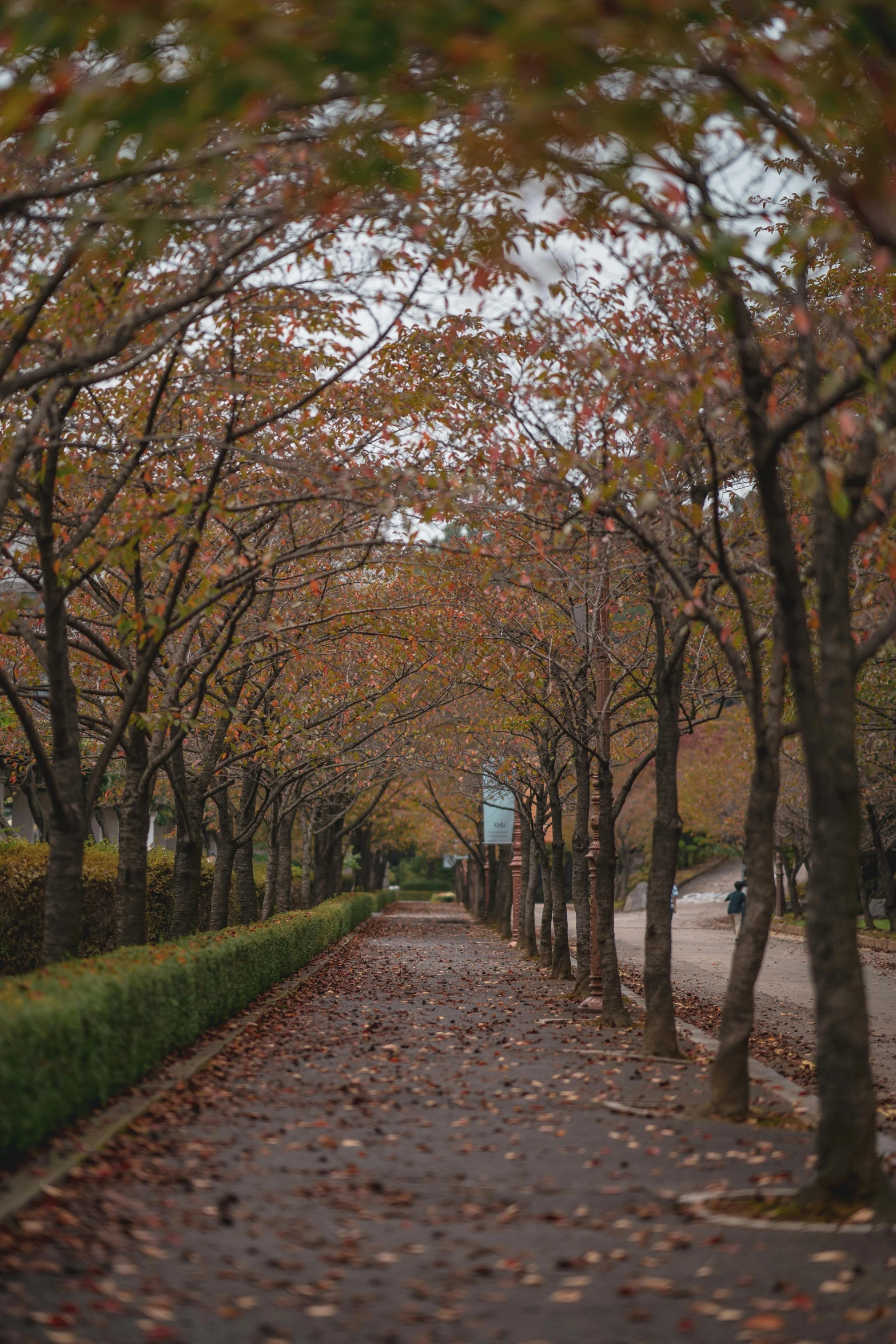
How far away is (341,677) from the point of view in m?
20.9

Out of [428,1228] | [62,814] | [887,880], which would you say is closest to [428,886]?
[887,880]

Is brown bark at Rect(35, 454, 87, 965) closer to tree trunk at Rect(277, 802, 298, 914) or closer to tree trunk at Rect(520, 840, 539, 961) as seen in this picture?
tree trunk at Rect(277, 802, 298, 914)

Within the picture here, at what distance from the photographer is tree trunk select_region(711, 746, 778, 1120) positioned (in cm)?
854

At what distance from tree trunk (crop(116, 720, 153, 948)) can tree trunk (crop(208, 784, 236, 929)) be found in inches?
261

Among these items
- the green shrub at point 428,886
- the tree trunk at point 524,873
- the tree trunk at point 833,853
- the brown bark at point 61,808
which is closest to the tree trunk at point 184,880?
the brown bark at point 61,808

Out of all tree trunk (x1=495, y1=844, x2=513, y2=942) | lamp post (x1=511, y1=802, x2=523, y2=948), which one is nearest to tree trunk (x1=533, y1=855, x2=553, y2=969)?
lamp post (x1=511, y1=802, x2=523, y2=948)

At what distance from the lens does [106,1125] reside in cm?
768

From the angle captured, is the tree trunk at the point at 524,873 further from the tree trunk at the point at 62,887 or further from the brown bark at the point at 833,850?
the brown bark at the point at 833,850

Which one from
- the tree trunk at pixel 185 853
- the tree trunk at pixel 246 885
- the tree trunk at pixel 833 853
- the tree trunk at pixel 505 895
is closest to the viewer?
the tree trunk at pixel 833 853

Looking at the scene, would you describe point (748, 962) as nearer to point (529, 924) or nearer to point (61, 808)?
point (61, 808)

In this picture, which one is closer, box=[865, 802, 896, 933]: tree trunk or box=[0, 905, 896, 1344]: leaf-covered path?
box=[0, 905, 896, 1344]: leaf-covered path

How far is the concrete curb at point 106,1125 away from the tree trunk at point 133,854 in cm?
154

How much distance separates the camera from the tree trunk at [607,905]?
14375 mm

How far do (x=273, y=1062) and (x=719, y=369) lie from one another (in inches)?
285
